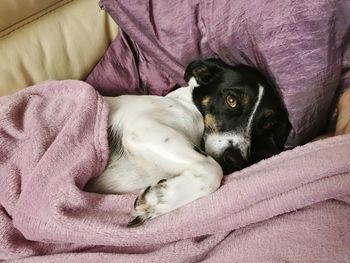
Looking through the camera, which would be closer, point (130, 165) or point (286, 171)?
point (286, 171)

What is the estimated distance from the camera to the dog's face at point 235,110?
4.78 ft

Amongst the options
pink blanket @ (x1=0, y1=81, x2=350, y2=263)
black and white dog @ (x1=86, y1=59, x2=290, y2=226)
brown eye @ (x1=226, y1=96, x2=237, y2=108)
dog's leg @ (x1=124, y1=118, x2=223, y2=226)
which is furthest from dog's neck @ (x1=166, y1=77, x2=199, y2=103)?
pink blanket @ (x1=0, y1=81, x2=350, y2=263)

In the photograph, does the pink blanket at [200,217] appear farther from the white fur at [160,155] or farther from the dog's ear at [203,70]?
the dog's ear at [203,70]

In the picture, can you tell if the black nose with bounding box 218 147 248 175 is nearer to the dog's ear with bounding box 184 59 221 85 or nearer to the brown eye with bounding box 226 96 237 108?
the brown eye with bounding box 226 96 237 108

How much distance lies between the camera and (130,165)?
1.41m

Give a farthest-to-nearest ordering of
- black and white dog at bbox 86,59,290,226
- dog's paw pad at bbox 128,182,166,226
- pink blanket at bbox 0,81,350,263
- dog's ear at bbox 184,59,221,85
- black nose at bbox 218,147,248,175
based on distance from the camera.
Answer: dog's ear at bbox 184,59,221,85, black nose at bbox 218,147,248,175, black and white dog at bbox 86,59,290,226, dog's paw pad at bbox 128,182,166,226, pink blanket at bbox 0,81,350,263

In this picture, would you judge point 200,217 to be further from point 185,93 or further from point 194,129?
point 185,93

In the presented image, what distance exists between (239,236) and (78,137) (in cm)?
53

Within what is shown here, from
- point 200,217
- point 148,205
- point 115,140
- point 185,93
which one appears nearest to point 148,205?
point 148,205

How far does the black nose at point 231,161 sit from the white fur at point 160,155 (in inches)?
4.5

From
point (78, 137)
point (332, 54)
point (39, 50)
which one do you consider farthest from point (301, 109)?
point (39, 50)

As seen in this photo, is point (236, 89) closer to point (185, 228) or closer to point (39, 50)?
point (185, 228)

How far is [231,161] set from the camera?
1.42m

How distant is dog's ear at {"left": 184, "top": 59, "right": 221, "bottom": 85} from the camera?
1533 mm
